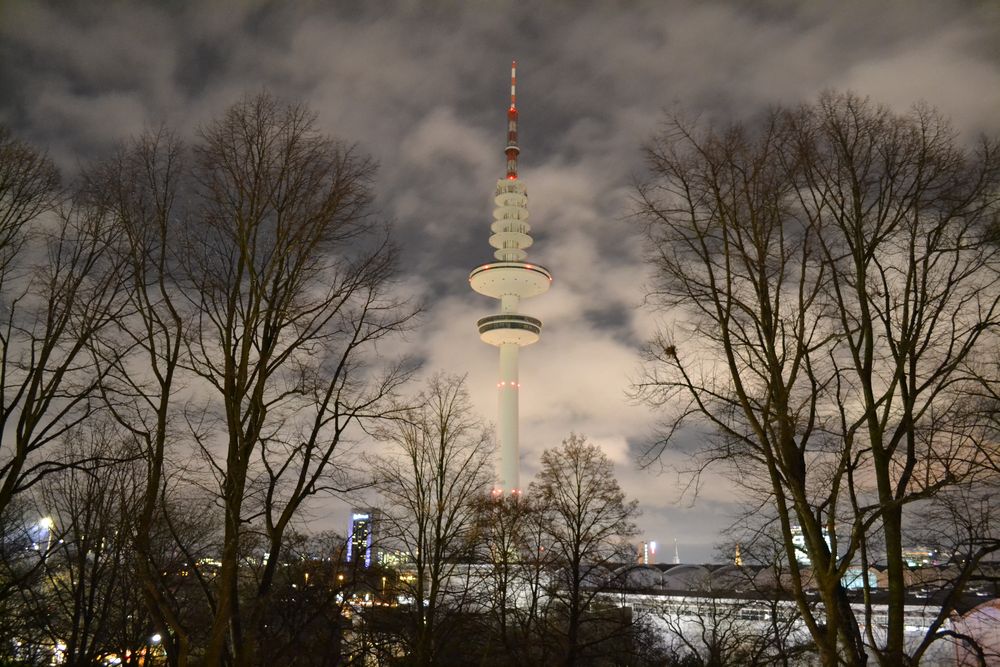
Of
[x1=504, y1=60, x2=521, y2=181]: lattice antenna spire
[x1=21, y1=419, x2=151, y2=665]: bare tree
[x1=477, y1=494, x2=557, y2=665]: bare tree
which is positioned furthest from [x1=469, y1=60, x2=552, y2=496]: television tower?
[x1=21, y1=419, x2=151, y2=665]: bare tree

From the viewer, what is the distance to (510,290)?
126562mm

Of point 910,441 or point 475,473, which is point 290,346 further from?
point 475,473

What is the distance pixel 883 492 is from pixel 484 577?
16.3 meters

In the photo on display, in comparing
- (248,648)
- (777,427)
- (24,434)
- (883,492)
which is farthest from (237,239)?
(883,492)

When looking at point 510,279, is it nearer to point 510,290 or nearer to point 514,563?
point 510,290

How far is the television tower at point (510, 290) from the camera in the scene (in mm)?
122188

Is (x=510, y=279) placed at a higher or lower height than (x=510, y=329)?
higher

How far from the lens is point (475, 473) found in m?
19.0

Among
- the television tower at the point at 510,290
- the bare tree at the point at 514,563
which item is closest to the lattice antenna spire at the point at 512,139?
the television tower at the point at 510,290

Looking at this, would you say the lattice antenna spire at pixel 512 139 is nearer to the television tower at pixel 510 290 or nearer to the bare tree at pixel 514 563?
the television tower at pixel 510 290

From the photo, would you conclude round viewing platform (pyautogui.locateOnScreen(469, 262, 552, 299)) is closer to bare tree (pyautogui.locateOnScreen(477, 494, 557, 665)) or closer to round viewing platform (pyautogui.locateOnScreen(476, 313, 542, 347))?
round viewing platform (pyautogui.locateOnScreen(476, 313, 542, 347))

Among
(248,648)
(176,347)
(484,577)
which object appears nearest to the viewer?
(248,648)

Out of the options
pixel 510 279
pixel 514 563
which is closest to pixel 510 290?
pixel 510 279

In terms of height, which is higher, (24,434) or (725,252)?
(725,252)
